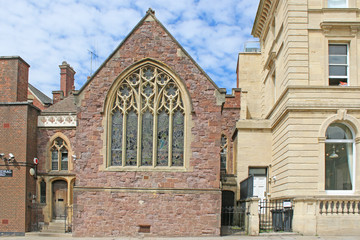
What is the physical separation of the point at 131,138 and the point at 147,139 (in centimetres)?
66

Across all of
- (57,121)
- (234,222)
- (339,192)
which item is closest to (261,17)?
(339,192)

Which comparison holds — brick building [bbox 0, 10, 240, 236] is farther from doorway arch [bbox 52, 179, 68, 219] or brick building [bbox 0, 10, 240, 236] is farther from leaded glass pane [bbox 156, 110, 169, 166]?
doorway arch [bbox 52, 179, 68, 219]

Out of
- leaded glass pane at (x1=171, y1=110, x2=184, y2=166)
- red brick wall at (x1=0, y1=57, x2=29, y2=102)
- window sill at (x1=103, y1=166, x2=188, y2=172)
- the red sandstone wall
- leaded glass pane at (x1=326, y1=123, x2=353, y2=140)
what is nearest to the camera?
window sill at (x1=103, y1=166, x2=188, y2=172)

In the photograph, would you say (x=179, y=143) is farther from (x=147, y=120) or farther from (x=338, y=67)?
(x=338, y=67)

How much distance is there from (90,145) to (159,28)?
552cm

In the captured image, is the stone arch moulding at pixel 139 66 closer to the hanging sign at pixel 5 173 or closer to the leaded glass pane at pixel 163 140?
the leaded glass pane at pixel 163 140

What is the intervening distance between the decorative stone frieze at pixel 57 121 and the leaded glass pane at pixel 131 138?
4.77 metres

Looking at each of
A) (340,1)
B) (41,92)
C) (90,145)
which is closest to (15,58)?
(90,145)

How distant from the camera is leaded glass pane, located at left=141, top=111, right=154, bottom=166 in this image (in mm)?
17078

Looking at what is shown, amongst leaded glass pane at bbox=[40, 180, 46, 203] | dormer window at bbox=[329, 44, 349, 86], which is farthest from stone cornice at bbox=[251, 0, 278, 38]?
leaded glass pane at bbox=[40, 180, 46, 203]

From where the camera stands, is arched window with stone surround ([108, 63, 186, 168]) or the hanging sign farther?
the hanging sign

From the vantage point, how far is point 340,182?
18.6m

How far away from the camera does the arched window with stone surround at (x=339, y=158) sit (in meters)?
18.5

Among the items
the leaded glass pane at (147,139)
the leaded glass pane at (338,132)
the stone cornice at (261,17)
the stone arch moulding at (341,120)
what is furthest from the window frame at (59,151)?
the stone cornice at (261,17)
